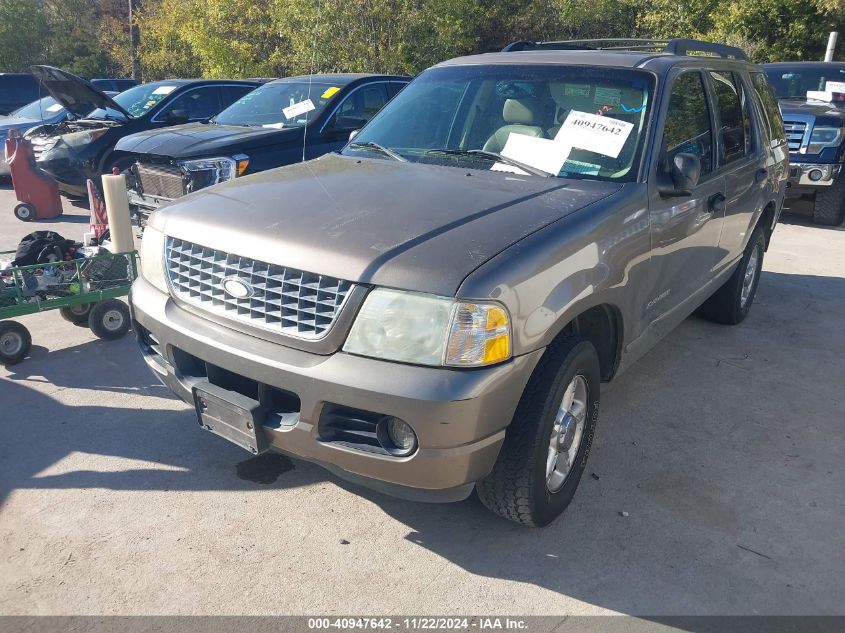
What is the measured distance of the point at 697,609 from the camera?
8.65 feet

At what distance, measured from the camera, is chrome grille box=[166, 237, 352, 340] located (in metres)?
2.54

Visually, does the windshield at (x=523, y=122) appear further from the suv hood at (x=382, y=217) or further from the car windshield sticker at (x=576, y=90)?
the suv hood at (x=382, y=217)

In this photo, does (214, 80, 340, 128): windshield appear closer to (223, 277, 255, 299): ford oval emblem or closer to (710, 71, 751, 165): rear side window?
(710, 71, 751, 165): rear side window

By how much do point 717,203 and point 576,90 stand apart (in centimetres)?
116

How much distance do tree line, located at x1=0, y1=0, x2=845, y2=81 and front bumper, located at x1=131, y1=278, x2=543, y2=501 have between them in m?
10.8

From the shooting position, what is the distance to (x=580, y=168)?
11.2ft

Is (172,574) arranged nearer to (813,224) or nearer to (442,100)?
(442,100)

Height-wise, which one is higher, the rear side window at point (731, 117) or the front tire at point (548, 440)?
the rear side window at point (731, 117)

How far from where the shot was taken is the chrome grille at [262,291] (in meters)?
2.54

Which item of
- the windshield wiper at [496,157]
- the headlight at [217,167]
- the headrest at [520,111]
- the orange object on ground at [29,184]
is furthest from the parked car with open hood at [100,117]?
the headrest at [520,111]

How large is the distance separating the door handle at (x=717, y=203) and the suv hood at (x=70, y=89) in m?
6.52

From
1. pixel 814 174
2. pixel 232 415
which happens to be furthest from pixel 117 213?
pixel 814 174

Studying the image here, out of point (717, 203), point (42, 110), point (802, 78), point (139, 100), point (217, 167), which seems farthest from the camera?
point (42, 110)

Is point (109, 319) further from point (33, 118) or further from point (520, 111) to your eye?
point (33, 118)
